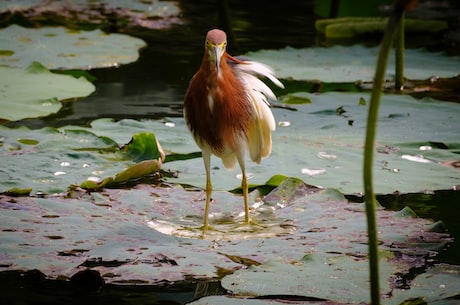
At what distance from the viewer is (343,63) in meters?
7.23

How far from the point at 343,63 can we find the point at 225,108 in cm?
357

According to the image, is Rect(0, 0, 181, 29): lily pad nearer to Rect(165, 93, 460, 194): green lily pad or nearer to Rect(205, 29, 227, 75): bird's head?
Rect(165, 93, 460, 194): green lily pad

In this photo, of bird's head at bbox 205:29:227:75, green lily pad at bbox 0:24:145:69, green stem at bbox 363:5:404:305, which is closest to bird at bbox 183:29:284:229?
bird's head at bbox 205:29:227:75

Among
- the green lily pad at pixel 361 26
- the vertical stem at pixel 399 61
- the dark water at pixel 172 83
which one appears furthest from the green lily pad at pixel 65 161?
the green lily pad at pixel 361 26

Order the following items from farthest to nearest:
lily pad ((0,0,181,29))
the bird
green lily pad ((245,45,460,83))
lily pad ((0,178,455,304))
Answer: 1. lily pad ((0,0,181,29))
2. green lily pad ((245,45,460,83))
3. the bird
4. lily pad ((0,178,455,304))

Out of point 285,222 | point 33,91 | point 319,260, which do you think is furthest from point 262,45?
point 319,260

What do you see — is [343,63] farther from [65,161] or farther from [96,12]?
[65,161]

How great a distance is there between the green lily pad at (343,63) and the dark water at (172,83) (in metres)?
0.70

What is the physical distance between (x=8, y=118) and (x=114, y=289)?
220 centimetres

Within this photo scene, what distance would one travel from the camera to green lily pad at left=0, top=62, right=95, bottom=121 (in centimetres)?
528

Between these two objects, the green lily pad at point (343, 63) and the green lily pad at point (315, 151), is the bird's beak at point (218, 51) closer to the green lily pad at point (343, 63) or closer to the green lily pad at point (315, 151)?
the green lily pad at point (315, 151)

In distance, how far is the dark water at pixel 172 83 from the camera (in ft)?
10.2

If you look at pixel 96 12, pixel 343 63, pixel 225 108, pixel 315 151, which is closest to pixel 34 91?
pixel 315 151

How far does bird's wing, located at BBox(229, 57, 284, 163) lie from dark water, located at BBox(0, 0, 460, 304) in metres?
0.75
